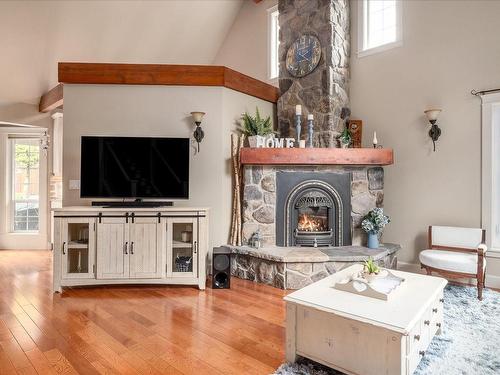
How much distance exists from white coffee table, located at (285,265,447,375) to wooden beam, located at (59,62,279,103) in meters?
2.79

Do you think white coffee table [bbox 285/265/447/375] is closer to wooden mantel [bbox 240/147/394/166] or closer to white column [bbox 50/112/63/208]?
wooden mantel [bbox 240/147/394/166]

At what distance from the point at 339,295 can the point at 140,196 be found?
2.44 metres

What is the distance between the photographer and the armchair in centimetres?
321

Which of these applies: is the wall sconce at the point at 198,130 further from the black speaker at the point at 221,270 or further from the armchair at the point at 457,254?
the armchair at the point at 457,254

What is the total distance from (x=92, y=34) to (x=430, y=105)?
4.73 metres

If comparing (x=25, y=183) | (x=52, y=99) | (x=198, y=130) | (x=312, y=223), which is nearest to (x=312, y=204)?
(x=312, y=223)

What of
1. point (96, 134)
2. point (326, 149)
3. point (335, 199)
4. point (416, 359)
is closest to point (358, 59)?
point (326, 149)

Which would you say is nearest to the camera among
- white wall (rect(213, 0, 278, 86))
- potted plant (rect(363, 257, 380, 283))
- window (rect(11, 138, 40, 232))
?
potted plant (rect(363, 257, 380, 283))

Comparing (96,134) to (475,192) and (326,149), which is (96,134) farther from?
(475,192)

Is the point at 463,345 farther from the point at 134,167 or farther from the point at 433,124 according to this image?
the point at 134,167

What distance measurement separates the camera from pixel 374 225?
155 inches

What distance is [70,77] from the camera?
3.78 metres

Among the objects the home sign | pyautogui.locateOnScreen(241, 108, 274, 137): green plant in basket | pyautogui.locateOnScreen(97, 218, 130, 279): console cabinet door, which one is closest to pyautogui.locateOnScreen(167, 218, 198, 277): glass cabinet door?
pyautogui.locateOnScreen(97, 218, 130, 279): console cabinet door

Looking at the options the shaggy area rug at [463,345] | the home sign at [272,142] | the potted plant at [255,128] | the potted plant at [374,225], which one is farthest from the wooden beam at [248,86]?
the shaggy area rug at [463,345]
